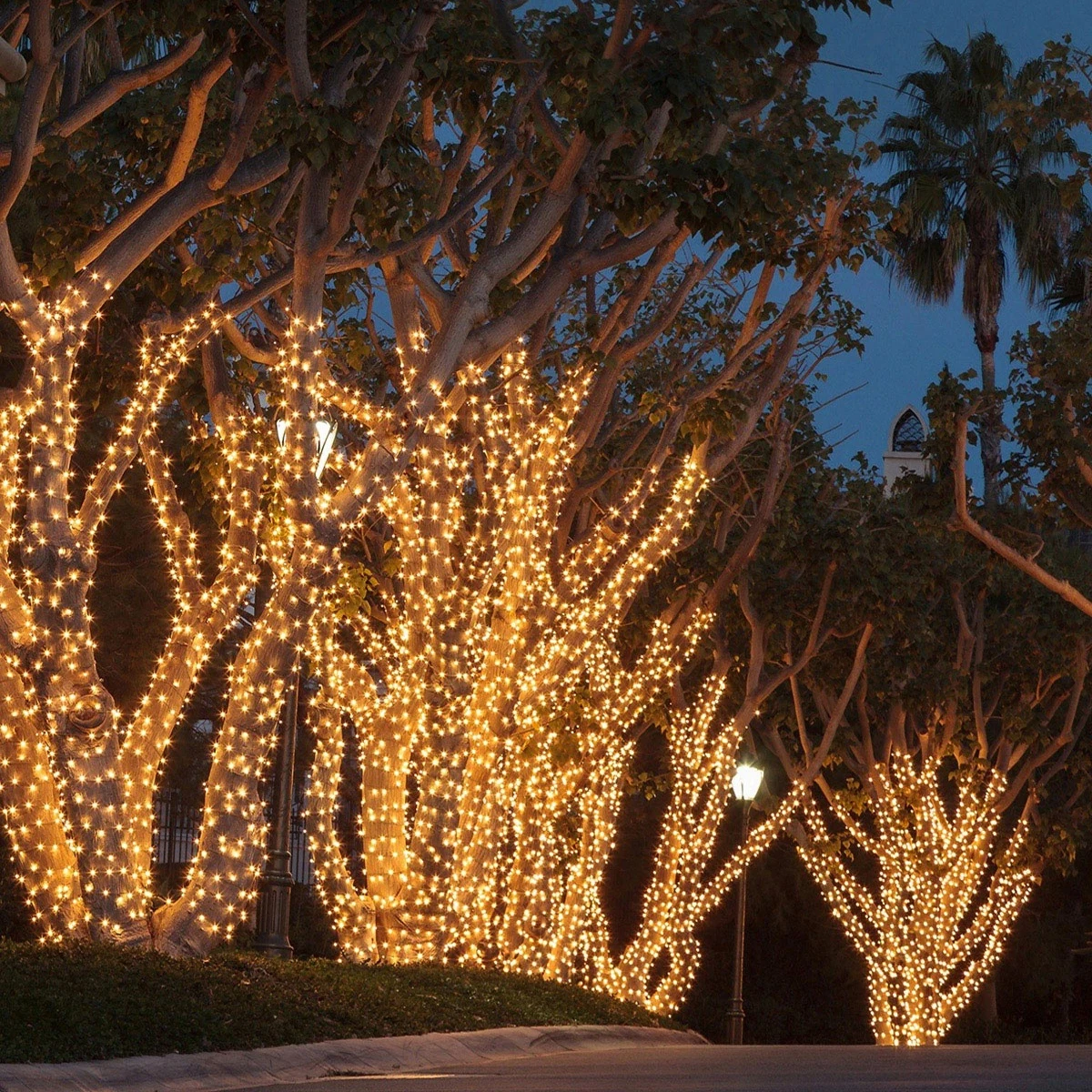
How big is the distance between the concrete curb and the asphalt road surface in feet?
0.96

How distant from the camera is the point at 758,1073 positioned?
425 inches

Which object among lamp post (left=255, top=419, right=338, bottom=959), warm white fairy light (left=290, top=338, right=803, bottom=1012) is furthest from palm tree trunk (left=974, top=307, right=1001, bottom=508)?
lamp post (left=255, top=419, right=338, bottom=959)

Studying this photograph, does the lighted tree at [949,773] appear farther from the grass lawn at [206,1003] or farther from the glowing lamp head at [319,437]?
the grass lawn at [206,1003]

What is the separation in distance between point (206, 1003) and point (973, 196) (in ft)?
71.9

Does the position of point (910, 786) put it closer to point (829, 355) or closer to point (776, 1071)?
point (829, 355)

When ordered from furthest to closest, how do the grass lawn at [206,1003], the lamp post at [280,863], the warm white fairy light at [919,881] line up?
the warm white fairy light at [919,881], the lamp post at [280,863], the grass lawn at [206,1003]

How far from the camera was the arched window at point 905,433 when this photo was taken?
54.2m

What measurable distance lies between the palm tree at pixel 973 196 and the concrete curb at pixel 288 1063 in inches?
651

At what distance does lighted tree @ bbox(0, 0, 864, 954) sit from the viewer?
40.6 ft

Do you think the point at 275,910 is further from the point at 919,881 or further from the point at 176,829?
the point at 919,881

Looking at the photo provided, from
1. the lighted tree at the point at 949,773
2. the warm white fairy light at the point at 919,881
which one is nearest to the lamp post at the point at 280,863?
the lighted tree at the point at 949,773

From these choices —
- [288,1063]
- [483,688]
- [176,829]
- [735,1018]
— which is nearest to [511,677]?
[483,688]

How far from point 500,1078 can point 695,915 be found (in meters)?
15.4

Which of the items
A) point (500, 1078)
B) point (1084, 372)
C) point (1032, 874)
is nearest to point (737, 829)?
point (1032, 874)
